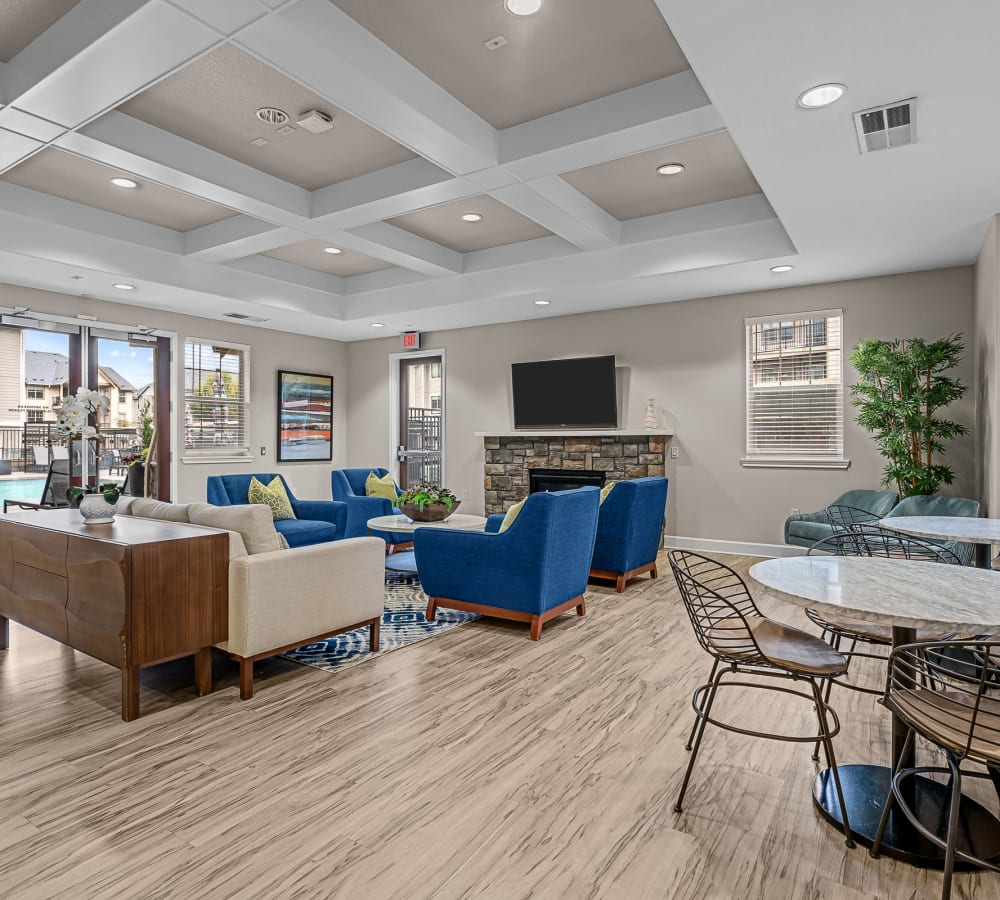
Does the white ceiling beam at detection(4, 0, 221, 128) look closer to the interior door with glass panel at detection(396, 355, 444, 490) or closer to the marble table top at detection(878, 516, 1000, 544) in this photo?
the marble table top at detection(878, 516, 1000, 544)

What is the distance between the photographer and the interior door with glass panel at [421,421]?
880 centimetres

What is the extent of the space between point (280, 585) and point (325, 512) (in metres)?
3.00

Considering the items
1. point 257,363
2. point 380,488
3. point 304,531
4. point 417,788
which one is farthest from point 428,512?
point 257,363

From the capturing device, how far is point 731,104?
9.53ft

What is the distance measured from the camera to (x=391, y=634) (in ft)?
12.7

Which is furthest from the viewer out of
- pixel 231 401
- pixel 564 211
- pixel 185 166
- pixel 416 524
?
pixel 231 401

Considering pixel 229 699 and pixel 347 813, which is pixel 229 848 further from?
pixel 229 699

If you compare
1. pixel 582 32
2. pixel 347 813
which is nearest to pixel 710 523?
pixel 582 32

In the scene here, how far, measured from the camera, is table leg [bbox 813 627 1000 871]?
6.02ft

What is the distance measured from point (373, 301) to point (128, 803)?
6066mm

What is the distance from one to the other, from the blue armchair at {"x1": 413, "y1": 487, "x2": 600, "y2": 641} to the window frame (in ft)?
15.2

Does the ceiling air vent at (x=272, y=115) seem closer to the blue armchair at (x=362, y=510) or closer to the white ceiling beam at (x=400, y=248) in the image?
the white ceiling beam at (x=400, y=248)

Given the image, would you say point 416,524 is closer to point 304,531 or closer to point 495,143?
point 304,531

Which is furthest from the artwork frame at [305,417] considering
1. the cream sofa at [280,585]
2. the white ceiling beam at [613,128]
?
the white ceiling beam at [613,128]
